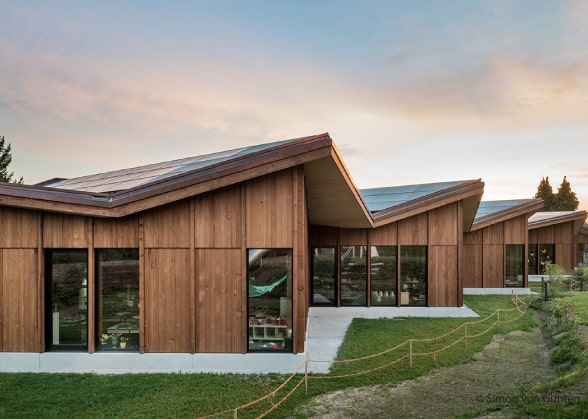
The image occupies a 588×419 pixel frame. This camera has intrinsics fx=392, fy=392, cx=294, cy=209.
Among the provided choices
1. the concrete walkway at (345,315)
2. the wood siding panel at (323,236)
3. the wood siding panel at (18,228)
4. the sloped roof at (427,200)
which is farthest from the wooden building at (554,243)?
the wood siding panel at (18,228)

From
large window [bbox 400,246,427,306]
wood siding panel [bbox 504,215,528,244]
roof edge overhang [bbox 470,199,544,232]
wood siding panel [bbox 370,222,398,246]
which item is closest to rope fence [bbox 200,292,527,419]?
large window [bbox 400,246,427,306]

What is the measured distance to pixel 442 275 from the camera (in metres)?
16.6

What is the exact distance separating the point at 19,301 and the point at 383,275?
12.8 meters

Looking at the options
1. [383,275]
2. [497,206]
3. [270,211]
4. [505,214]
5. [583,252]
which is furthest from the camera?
[583,252]

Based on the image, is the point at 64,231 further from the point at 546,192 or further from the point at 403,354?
the point at 546,192

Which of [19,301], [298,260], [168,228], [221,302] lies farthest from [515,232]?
[19,301]

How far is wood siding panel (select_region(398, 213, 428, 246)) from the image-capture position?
54.7 ft

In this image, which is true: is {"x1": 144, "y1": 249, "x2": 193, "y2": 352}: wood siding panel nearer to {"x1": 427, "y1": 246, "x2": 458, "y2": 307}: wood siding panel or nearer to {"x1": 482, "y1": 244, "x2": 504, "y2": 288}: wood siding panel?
{"x1": 427, "y1": 246, "x2": 458, "y2": 307}: wood siding panel

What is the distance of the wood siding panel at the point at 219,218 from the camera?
30.4ft

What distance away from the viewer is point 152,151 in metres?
25.5

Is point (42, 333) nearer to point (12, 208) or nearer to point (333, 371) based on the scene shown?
point (12, 208)

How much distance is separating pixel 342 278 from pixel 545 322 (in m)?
7.73

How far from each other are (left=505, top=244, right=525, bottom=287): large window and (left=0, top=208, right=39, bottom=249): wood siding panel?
22972mm

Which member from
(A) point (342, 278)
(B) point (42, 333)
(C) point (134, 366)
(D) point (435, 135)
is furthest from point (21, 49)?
(D) point (435, 135)
